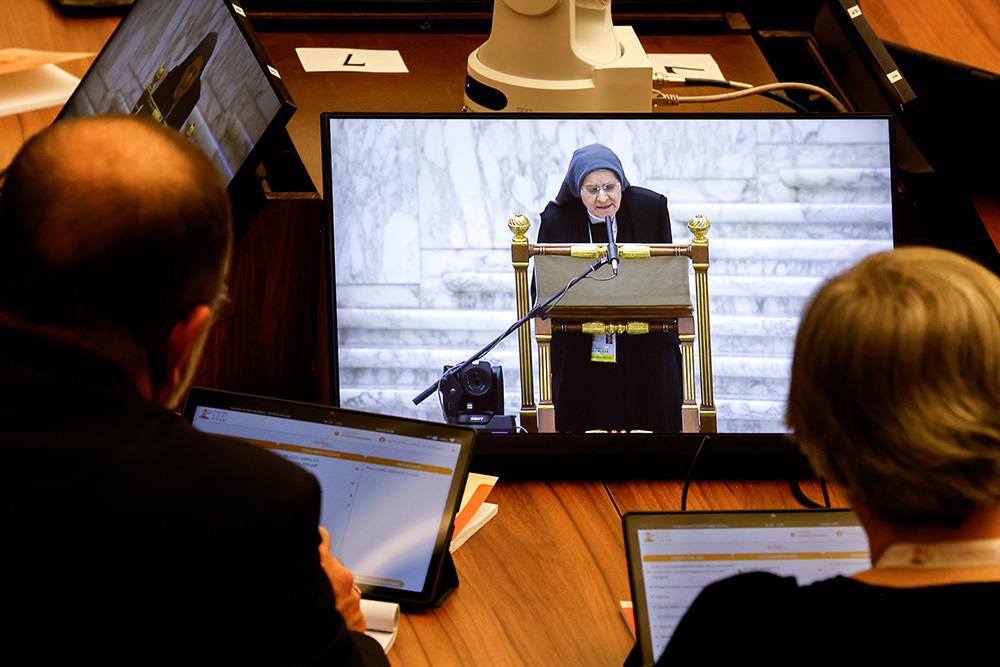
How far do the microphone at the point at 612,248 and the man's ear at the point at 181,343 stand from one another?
68cm

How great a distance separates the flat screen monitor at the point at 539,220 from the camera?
4.22 feet

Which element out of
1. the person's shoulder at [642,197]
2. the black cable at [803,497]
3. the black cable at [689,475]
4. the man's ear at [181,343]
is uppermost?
the person's shoulder at [642,197]

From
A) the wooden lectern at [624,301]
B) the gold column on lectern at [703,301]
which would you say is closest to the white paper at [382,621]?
the wooden lectern at [624,301]

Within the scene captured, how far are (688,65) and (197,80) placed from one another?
914 millimetres

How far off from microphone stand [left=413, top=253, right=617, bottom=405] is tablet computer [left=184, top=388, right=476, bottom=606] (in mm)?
220

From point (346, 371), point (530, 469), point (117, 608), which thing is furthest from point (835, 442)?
point (346, 371)

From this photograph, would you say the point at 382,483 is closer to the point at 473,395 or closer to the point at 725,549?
the point at 473,395

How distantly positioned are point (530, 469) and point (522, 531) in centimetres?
11

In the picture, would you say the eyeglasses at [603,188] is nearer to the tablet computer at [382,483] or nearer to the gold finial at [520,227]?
the gold finial at [520,227]

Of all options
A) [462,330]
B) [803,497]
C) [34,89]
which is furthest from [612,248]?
[34,89]

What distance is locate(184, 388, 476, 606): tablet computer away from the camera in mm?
1023

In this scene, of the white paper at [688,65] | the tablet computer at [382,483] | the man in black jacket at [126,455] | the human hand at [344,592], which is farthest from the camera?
the white paper at [688,65]

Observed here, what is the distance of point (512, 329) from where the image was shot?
1.29 meters

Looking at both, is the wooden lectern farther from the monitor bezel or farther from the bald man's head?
the bald man's head
